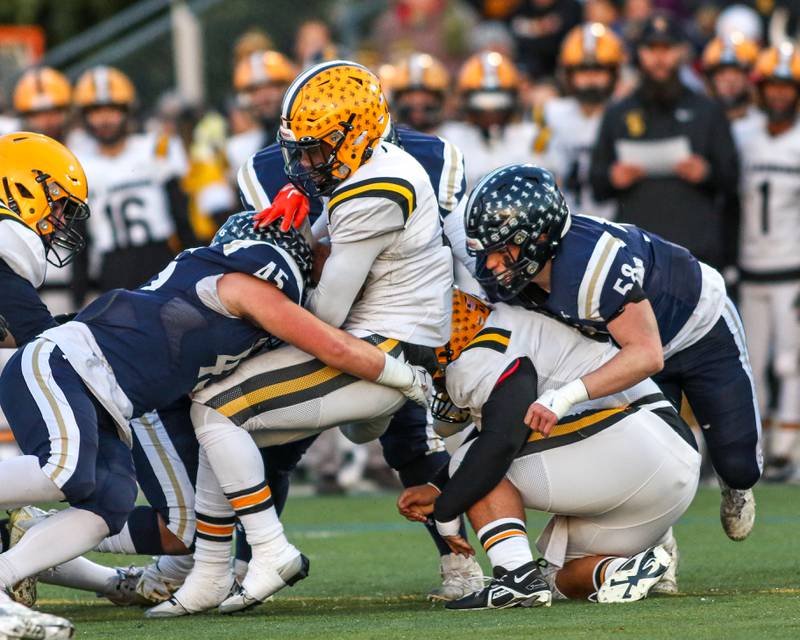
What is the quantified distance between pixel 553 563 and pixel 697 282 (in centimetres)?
109

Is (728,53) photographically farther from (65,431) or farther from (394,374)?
(65,431)

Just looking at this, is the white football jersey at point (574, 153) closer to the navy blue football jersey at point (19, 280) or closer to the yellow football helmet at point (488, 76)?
the yellow football helmet at point (488, 76)

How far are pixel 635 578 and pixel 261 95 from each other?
5119 mm

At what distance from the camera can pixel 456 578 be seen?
5.01m

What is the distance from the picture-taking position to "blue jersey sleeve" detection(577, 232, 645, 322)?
454cm

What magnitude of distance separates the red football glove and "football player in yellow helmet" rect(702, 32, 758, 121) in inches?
184

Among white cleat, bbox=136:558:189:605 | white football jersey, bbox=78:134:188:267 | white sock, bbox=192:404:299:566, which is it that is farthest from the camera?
white football jersey, bbox=78:134:188:267

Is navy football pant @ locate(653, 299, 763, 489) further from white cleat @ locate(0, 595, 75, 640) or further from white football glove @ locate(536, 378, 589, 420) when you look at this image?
white cleat @ locate(0, 595, 75, 640)

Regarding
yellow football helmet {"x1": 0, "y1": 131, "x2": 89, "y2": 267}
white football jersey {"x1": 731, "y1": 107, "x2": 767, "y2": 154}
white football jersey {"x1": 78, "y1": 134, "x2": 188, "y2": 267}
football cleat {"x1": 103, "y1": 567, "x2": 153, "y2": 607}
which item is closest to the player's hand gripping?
football cleat {"x1": 103, "y1": 567, "x2": 153, "y2": 607}

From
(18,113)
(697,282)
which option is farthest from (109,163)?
(697,282)

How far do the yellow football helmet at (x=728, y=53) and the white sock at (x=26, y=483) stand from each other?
5.81 m

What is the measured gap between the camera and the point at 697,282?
205 inches

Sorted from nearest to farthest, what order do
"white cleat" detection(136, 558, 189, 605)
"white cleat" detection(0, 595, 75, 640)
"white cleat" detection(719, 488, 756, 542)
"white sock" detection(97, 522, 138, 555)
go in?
1. "white cleat" detection(0, 595, 75, 640)
2. "white sock" detection(97, 522, 138, 555)
3. "white cleat" detection(136, 558, 189, 605)
4. "white cleat" detection(719, 488, 756, 542)

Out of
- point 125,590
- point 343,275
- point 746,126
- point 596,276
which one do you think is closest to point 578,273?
point 596,276
